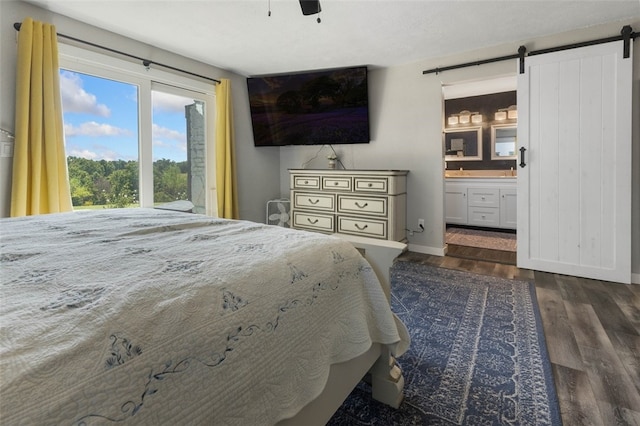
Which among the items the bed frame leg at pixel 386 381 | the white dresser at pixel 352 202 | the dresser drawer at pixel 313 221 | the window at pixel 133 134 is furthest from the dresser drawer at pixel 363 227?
the bed frame leg at pixel 386 381

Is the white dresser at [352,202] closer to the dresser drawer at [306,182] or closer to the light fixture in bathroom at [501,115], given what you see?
the dresser drawer at [306,182]

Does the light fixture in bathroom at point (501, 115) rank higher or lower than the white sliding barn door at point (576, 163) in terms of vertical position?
higher

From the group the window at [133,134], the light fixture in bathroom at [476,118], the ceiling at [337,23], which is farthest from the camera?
the light fixture in bathroom at [476,118]

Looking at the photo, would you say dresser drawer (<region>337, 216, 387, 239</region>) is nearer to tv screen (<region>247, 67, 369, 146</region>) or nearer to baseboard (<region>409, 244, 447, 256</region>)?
baseboard (<region>409, 244, 447, 256</region>)

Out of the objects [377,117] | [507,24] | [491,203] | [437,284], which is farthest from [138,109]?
[491,203]

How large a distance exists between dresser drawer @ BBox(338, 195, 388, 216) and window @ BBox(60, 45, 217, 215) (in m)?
1.60

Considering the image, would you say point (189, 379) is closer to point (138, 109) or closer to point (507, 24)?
point (138, 109)

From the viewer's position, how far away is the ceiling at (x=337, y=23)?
8.30 ft

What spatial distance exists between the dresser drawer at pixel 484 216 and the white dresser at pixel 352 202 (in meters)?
2.08

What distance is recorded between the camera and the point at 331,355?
996 millimetres

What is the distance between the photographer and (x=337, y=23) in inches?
111

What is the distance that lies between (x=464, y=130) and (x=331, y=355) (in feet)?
19.9

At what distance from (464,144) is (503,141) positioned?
0.64 m

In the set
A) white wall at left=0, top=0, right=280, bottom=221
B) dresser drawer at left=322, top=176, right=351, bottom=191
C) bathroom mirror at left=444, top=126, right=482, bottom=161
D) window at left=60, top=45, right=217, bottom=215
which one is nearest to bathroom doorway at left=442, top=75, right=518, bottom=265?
bathroom mirror at left=444, top=126, right=482, bottom=161
